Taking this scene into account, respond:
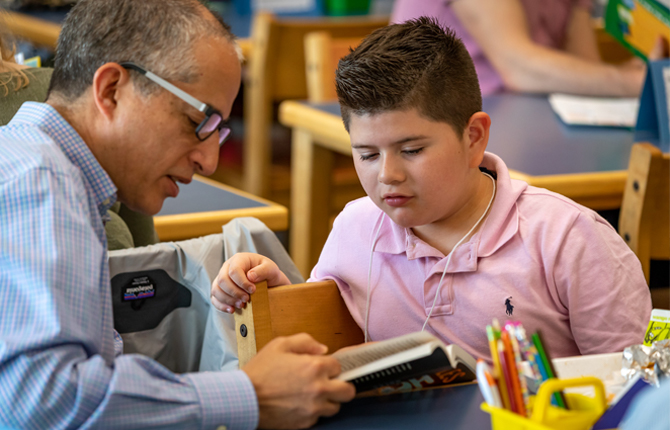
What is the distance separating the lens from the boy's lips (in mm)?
1075

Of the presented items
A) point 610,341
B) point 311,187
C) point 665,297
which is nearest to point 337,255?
point 610,341

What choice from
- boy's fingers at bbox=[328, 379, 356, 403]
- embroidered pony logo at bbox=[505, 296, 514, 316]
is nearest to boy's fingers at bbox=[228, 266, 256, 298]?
boy's fingers at bbox=[328, 379, 356, 403]

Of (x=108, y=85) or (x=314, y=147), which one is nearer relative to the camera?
(x=108, y=85)

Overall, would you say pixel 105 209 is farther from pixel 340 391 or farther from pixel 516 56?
pixel 516 56

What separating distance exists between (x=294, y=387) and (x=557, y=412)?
0.91 ft

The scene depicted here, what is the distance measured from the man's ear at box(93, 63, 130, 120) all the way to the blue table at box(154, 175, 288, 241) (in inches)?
22.9

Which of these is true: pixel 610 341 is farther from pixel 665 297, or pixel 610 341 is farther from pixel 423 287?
pixel 665 297

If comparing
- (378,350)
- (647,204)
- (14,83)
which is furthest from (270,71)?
(378,350)

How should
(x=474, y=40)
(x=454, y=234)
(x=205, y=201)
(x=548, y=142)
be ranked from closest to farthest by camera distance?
1. (x=454, y=234)
2. (x=205, y=201)
3. (x=548, y=142)
4. (x=474, y=40)

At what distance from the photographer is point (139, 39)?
0.95 m

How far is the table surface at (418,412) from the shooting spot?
0.81m

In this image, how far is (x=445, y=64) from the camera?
108 centimetres

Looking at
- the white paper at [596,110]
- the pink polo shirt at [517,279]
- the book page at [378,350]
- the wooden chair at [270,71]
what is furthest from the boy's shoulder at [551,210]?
the wooden chair at [270,71]

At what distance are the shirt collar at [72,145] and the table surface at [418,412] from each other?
0.40 meters
